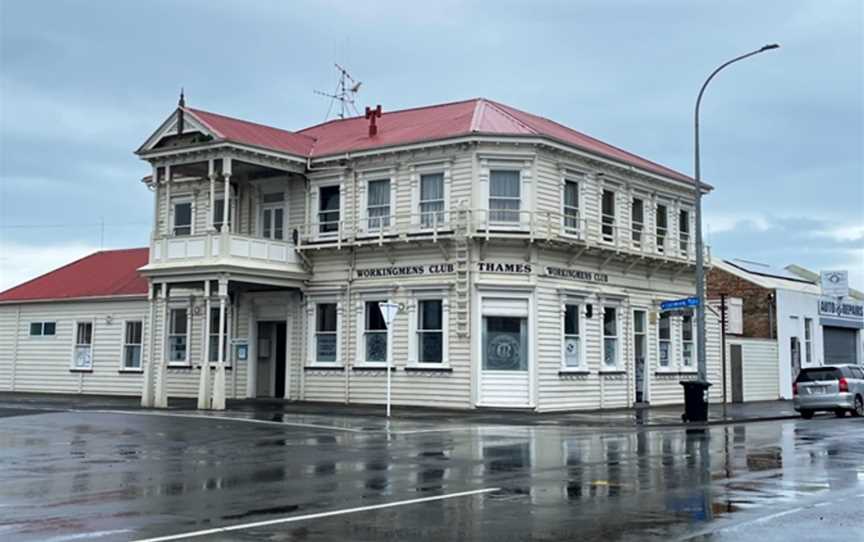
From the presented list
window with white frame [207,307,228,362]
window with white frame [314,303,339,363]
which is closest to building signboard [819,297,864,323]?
window with white frame [314,303,339,363]

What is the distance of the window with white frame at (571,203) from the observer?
3062 cm

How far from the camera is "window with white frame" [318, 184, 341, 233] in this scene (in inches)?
1265

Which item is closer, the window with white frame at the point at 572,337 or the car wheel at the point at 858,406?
the window with white frame at the point at 572,337

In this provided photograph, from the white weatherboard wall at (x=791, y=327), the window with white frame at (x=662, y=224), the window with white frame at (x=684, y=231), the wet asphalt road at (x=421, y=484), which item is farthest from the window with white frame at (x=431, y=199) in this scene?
the white weatherboard wall at (x=791, y=327)

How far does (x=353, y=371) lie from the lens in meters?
31.3

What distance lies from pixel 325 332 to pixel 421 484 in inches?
803

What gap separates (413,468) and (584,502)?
12.5 feet

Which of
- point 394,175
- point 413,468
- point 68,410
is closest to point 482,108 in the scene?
point 394,175

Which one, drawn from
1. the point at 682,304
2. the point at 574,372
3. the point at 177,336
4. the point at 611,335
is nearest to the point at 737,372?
the point at 611,335

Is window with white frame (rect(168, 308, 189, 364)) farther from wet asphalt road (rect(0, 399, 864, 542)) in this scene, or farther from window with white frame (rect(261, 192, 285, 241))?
wet asphalt road (rect(0, 399, 864, 542))

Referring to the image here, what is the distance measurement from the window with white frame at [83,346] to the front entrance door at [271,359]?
8352 millimetres

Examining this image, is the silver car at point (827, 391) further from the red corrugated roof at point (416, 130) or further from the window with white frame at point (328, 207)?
the window with white frame at point (328, 207)

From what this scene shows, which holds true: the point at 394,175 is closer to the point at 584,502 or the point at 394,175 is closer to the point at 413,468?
the point at 413,468

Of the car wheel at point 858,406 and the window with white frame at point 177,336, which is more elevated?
the window with white frame at point 177,336
